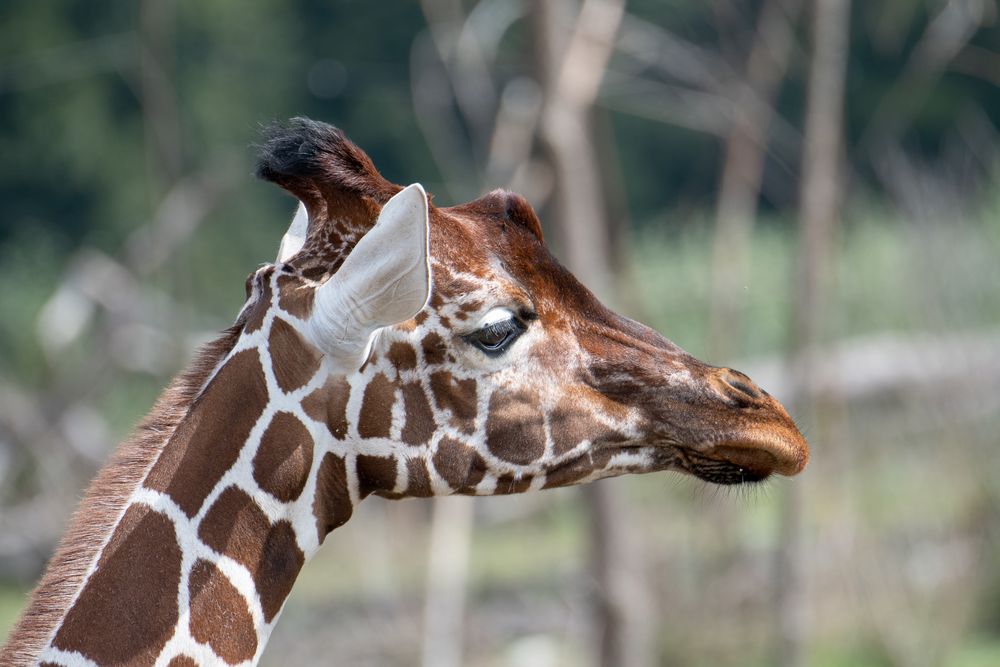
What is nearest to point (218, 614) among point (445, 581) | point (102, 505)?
point (102, 505)

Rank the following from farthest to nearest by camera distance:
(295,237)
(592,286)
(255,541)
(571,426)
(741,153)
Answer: (741,153) → (592,286) → (295,237) → (571,426) → (255,541)

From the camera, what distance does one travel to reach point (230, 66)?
2194cm

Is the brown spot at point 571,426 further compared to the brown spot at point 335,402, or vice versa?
the brown spot at point 571,426

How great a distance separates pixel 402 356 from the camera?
2533 mm

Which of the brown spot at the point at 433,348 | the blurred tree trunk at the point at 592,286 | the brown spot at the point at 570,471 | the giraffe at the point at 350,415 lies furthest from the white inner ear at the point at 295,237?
the blurred tree trunk at the point at 592,286

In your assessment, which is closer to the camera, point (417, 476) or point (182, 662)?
point (182, 662)

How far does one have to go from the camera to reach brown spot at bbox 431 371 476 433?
2549mm

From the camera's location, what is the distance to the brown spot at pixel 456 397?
2.55 m

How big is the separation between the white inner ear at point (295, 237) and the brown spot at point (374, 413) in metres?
0.35

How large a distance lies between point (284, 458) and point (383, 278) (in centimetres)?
40

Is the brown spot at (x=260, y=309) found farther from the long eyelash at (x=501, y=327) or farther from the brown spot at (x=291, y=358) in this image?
the long eyelash at (x=501, y=327)

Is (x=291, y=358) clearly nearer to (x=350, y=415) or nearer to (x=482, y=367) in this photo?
(x=350, y=415)

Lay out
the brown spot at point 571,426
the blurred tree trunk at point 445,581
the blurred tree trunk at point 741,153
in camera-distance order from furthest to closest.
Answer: the blurred tree trunk at point 741,153, the blurred tree trunk at point 445,581, the brown spot at point 571,426

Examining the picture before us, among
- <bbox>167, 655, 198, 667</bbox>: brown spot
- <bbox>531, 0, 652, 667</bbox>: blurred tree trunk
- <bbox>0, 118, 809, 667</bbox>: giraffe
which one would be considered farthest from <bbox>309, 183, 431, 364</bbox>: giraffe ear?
<bbox>531, 0, 652, 667</bbox>: blurred tree trunk
